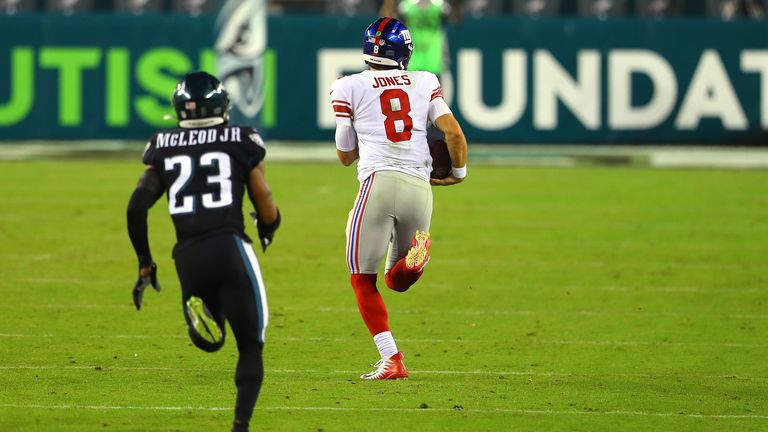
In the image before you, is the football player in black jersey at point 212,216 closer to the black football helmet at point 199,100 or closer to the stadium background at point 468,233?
the black football helmet at point 199,100

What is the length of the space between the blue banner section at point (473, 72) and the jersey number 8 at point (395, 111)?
43.6 ft

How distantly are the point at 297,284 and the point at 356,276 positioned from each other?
3331 mm

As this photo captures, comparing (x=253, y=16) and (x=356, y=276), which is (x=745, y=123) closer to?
(x=253, y=16)

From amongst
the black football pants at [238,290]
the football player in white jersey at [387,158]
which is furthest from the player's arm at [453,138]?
the black football pants at [238,290]

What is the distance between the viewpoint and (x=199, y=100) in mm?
5641

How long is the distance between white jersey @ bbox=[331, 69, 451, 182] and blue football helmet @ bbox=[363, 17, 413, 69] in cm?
7

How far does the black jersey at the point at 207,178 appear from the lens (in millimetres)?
5555

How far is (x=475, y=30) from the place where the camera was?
20609mm

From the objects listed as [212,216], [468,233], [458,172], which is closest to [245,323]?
[212,216]

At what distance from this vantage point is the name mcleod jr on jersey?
5598mm

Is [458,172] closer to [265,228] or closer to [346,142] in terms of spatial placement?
[346,142]

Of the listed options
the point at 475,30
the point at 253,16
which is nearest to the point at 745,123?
the point at 475,30

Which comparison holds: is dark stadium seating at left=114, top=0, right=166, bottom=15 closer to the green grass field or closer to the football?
the green grass field

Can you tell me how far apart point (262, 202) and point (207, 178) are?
0.87 ft
